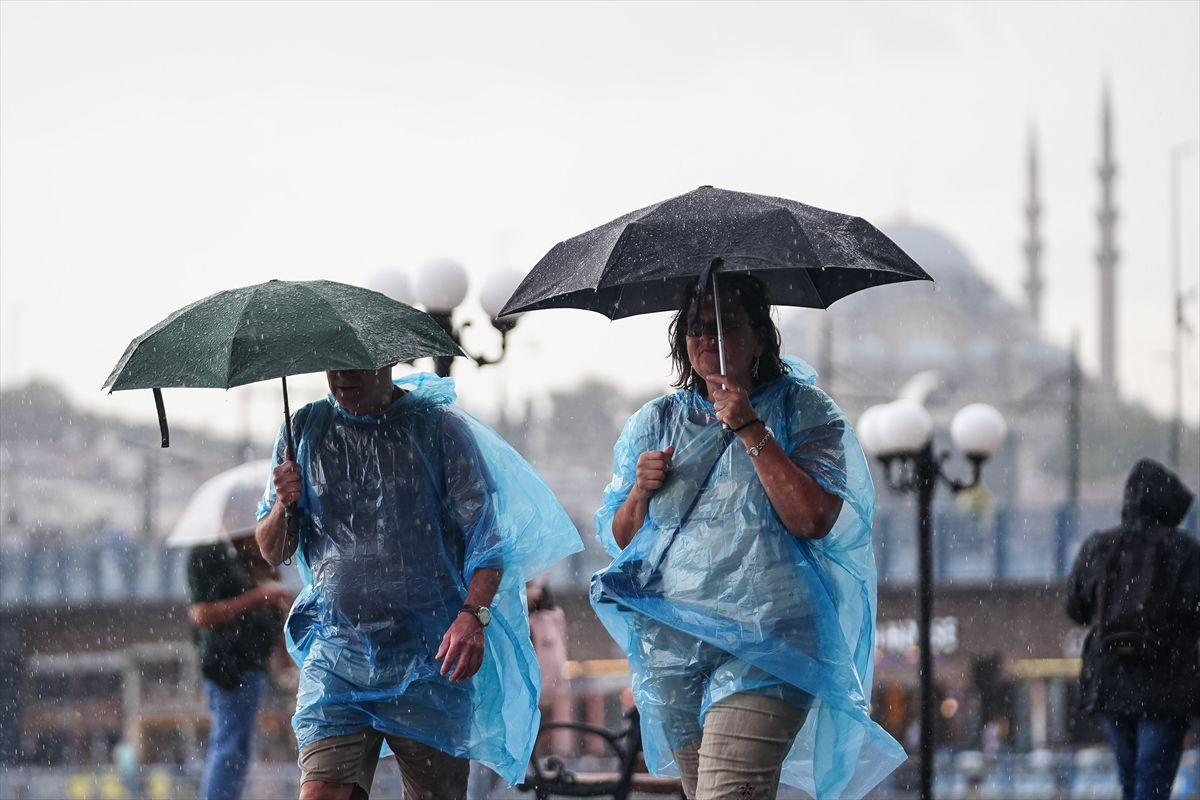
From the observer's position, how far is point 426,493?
3758 mm

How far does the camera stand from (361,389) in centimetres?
374

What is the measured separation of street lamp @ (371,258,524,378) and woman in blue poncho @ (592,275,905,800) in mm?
2810

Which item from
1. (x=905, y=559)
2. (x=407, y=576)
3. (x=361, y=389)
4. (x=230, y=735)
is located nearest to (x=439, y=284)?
(x=230, y=735)

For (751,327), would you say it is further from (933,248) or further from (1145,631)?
(933,248)

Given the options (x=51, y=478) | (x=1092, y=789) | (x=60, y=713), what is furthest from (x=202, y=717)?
(x=51, y=478)

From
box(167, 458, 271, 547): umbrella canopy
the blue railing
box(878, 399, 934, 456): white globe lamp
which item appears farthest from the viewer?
the blue railing

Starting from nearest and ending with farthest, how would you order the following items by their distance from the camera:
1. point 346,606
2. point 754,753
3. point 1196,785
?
point 754,753 → point 346,606 → point 1196,785

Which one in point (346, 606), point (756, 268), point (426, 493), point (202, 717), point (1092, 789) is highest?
point (756, 268)

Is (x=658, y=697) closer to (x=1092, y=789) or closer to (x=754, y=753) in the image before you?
(x=754, y=753)

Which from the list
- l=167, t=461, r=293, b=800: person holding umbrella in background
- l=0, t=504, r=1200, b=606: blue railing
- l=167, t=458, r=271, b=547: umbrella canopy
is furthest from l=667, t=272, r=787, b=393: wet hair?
l=0, t=504, r=1200, b=606: blue railing

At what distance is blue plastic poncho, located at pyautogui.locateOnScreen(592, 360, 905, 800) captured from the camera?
3348mm

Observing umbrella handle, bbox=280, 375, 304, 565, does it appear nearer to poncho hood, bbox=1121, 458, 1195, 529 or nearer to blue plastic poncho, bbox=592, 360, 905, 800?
blue plastic poncho, bbox=592, 360, 905, 800

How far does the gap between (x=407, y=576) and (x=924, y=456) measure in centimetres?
703

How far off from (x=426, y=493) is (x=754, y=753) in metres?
0.98
